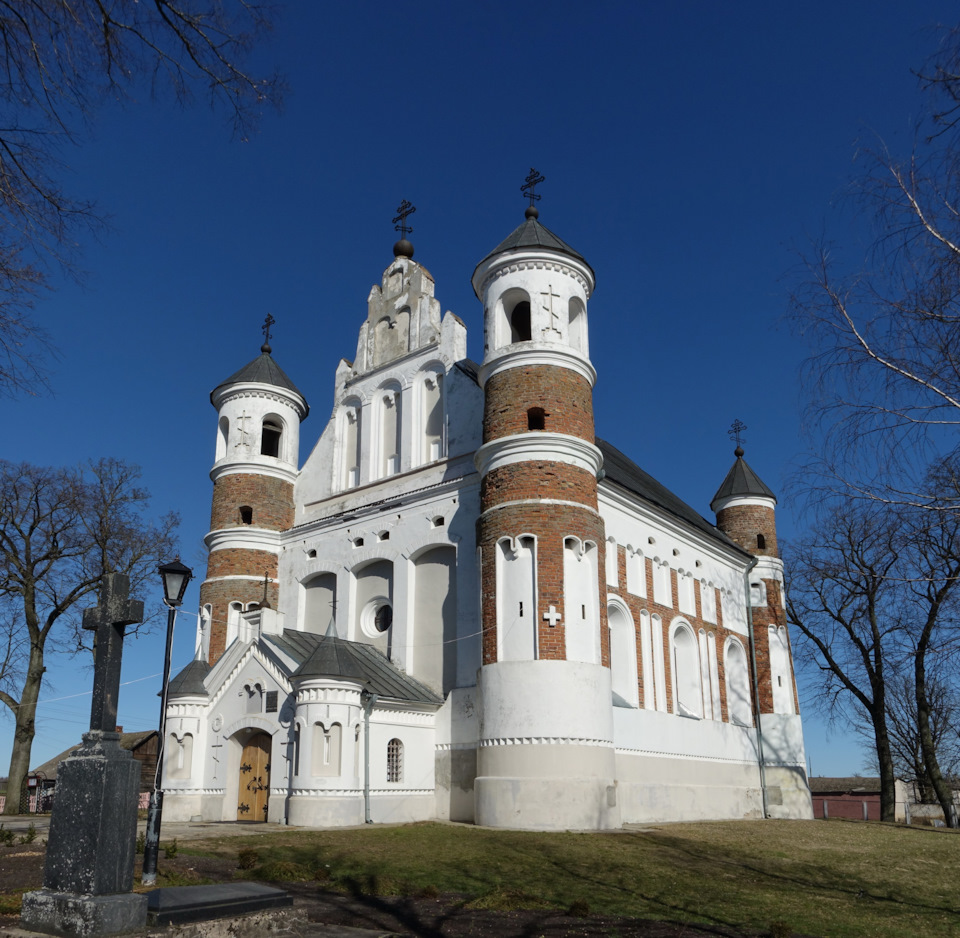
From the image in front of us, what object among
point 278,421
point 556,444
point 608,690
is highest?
point 278,421

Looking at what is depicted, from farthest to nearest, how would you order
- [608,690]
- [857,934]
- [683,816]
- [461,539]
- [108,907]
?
[683,816], [461,539], [608,690], [857,934], [108,907]

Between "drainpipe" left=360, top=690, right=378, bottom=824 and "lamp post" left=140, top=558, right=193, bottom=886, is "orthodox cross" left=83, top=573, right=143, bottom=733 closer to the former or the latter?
"lamp post" left=140, top=558, right=193, bottom=886

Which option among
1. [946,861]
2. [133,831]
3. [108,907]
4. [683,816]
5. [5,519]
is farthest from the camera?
[5,519]

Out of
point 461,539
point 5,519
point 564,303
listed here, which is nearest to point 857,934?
point 461,539

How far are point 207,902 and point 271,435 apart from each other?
87.4 feet

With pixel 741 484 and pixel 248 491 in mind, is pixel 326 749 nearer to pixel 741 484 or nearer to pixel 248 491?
pixel 248 491

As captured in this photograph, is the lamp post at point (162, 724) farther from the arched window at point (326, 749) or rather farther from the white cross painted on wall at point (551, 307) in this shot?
the white cross painted on wall at point (551, 307)

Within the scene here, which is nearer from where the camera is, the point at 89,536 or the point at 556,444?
the point at 556,444

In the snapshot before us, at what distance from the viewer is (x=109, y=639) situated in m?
7.48

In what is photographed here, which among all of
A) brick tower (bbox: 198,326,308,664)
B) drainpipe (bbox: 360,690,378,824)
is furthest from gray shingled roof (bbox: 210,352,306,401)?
drainpipe (bbox: 360,690,378,824)

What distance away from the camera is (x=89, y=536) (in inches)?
1211

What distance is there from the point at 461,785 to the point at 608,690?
4473 mm

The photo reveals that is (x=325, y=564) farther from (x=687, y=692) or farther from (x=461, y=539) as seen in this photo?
(x=687, y=692)

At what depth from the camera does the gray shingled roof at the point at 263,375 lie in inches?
1241
